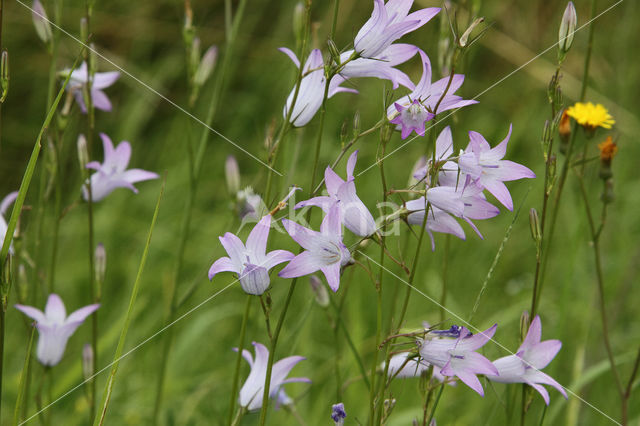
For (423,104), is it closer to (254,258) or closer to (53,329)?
(254,258)

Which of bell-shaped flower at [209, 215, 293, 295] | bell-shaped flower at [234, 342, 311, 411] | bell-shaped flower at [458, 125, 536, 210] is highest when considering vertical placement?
bell-shaped flower at [458, 125, 536, 210]

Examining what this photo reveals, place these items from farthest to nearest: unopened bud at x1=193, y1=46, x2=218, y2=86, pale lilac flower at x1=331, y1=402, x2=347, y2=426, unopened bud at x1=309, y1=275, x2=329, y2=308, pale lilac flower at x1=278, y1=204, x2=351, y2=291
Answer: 1. unopened bud at x1=193, y1=46, x2=218, y2=86
2. unopened bud at x1=309, y1=275, x2=329, y2=308
3. pale lilac flower at x1=331, y1=402, x2=347, y2=426
4. pale lilac flower at x1=278, y1=204, x2=351, y2=291

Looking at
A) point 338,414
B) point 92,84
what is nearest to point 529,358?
point 338,414

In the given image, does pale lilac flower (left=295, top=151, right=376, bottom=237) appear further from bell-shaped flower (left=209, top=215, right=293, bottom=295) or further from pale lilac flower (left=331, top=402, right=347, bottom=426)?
pale lilac flower (left=331, top=402, right=347, bottom=426)

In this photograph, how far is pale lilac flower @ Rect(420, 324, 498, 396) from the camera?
31.7 inches

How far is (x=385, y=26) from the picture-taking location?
0.87 metres

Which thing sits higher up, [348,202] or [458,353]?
[348,202]

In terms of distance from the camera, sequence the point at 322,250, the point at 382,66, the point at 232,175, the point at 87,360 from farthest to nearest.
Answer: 1. the point at 232,175
2. the point at 87,360
3. the point at 382,66
4. the point at 322,250

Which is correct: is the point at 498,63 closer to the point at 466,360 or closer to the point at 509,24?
the point at 509,24

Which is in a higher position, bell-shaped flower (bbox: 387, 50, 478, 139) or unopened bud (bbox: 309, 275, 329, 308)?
bell-shaped flower (bbox: 387, 50, 478, 139)

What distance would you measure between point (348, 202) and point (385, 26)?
0.78 ft

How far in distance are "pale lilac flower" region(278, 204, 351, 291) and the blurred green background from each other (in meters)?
0.51

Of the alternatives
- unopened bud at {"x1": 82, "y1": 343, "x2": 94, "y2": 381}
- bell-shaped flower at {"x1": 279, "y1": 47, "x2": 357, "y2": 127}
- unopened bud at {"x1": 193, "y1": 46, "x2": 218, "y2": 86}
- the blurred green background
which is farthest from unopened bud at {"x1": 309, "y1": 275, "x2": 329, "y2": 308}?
unopened bud at {"x1": 193, "y1": 46, "x2": 218, "y2": 86}

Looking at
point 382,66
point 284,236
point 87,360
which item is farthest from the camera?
point 284,236
